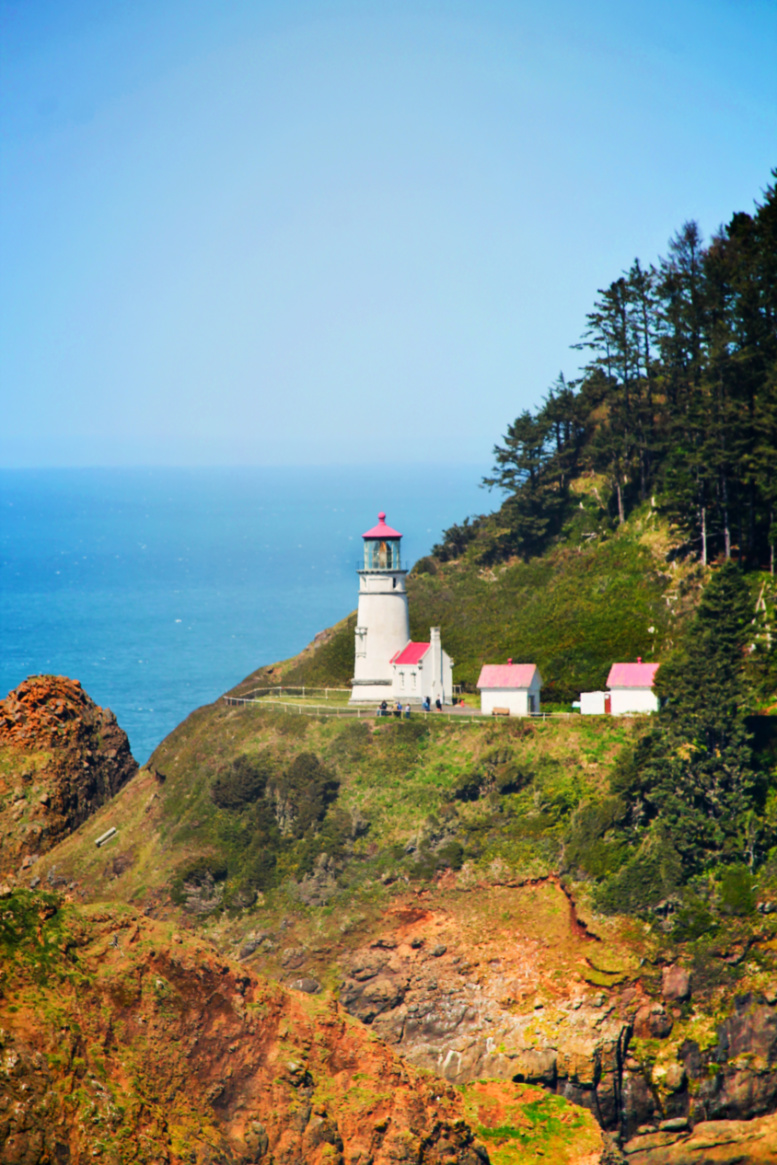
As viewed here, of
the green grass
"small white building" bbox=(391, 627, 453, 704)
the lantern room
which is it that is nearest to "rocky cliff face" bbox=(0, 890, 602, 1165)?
"small white building" bbox=(391, 627, 453, 704)

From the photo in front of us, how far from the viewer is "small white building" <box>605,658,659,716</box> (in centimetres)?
5350

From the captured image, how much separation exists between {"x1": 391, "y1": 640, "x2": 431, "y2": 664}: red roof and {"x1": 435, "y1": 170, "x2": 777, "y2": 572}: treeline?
15.5 meters

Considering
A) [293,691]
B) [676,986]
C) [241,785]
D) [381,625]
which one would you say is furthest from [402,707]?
[676,986]

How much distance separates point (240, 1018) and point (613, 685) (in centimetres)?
3346

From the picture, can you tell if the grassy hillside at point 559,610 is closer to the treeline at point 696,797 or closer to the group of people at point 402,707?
the group of people at point 402,707

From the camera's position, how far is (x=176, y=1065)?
22.0 m

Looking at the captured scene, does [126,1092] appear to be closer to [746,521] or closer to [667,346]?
[746,521]

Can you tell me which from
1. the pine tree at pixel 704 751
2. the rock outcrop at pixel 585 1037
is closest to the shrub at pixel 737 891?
the pine tree at pixel 704 751

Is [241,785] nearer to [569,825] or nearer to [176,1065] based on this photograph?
[569,825]

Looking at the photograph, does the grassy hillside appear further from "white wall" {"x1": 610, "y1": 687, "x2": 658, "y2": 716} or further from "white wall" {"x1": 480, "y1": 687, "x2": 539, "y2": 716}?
"white wall" {"x1": 610, "y1": 687, "x2": 658, "y2": 716}

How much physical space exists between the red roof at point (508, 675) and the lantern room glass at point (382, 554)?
8.48 metres

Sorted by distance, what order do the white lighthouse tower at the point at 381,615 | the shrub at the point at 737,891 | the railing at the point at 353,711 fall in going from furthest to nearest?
the white lighthouse tower at the point at 381,615 < the railing at the point at 353,711 < the shrub at the point at 737,891

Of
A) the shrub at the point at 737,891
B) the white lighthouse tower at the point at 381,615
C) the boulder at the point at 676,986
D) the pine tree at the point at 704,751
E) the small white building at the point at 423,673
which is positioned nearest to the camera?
the boulder at the point at 676,986

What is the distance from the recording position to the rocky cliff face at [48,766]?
62062 mm
